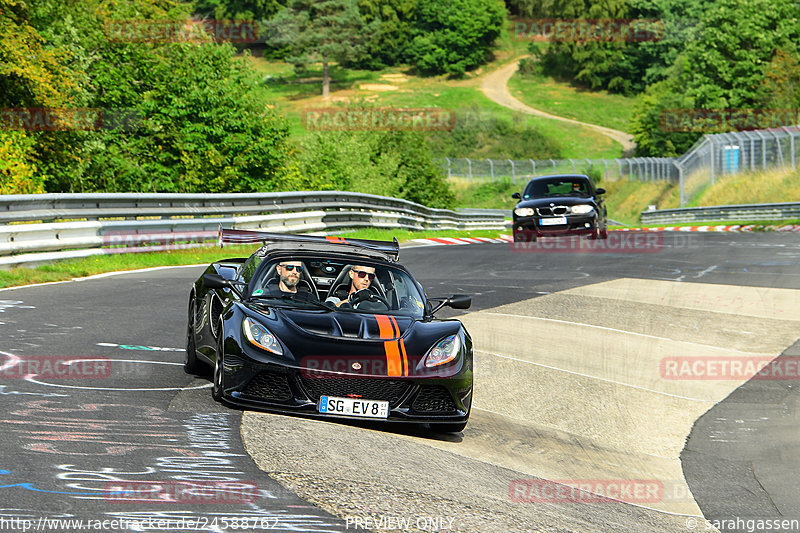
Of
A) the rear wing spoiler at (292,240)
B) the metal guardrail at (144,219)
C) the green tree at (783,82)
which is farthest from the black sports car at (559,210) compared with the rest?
the green tree at (783,82)

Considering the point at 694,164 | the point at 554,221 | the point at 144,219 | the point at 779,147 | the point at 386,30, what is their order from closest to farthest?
the point at 144,219 < the point at 554,221 < the point at 779,147 < the point at 694,164 < the point at 386,30

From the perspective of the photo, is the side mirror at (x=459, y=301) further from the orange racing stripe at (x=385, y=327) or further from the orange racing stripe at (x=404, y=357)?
the orange racing stripe at (x=404, y=357)

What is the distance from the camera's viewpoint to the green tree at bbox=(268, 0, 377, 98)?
12938cm

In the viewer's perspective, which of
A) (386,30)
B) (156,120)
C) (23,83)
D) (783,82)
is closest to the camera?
(23,83)

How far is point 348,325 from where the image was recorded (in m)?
7.74

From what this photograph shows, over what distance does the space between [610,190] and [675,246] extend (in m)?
49.2

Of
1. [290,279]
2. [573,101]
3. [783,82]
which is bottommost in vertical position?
[290,279]

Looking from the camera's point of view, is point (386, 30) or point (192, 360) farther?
point (386, 30)

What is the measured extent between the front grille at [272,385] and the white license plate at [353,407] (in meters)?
0.25

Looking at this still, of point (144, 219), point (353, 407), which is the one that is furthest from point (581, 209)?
point (353, 407)

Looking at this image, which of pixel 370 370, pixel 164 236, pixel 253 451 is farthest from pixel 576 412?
pixel 164 236

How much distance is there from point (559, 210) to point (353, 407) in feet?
58.4

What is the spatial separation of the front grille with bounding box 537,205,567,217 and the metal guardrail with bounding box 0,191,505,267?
5.29 meters

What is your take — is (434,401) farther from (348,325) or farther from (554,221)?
(554,221)
